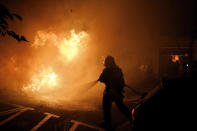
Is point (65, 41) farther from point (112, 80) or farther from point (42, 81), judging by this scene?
point (112, 80)

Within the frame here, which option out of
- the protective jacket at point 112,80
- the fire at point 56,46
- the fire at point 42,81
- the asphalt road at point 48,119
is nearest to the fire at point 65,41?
the fire at point 56,46

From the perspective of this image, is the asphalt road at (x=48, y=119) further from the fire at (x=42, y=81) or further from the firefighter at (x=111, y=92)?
the fire at (x=42, y=81)

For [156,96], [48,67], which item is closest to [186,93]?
[156,96]

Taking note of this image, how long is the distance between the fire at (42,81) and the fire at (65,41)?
254cm

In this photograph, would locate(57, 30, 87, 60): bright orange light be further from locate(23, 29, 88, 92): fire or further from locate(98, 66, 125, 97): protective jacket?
locate(98, 66, 125, 97): protective jacket

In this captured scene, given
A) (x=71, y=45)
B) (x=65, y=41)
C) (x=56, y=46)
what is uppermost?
(x=65, y=41)

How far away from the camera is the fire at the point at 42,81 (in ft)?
35.1

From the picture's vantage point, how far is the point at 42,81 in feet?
37.2

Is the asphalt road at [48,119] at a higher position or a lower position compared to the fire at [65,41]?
lower

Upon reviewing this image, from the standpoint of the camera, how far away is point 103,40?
18203 millimetres

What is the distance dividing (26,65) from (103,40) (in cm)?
812

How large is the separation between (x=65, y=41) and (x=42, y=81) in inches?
186

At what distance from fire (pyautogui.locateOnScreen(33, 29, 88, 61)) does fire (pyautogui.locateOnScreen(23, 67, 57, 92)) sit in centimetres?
254

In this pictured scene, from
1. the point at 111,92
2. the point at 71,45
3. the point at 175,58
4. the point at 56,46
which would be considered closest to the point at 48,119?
the point at 111,92
